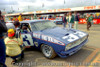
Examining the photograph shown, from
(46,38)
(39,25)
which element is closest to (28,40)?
(39,25)

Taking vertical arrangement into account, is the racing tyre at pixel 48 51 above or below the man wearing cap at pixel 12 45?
below

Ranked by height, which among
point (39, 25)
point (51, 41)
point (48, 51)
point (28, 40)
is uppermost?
point (39, 25)

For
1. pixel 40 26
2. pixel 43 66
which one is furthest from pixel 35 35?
pixel 43 66

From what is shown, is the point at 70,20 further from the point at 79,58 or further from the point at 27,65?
the point at 27,65

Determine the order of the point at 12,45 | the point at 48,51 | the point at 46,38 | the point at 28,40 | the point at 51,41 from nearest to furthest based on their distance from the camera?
the point at 12,45, the point at 51,41, the point at 46,38, the point at 48,51, the point at 28,40

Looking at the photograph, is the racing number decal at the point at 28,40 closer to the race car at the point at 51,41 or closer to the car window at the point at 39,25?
the race car at the point at 51,41

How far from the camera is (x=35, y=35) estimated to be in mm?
3500

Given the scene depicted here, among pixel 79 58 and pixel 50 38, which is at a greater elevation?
pixel 50 38

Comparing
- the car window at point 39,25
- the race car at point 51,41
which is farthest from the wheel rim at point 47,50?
the car window at point 39,25

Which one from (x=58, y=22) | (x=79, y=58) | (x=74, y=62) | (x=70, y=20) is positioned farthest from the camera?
(x=58, y=22)

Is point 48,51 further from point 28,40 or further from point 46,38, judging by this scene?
point 28,40

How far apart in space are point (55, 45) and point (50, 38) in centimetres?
31

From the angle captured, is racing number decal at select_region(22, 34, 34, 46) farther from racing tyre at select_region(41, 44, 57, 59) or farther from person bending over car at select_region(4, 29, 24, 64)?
person bending over car at select_region(4, 29, 24, 64)

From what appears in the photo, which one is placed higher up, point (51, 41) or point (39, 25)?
point (39, 25)
